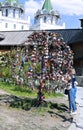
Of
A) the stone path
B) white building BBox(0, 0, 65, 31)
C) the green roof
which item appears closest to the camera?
the stone path

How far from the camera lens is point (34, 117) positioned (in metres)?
→ 12.2

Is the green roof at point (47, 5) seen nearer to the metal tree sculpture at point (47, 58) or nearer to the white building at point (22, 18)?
the white building at point (22, 18)

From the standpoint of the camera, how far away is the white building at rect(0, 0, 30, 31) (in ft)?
338

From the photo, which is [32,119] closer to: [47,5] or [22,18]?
[22,18]

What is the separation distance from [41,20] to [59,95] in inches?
3493

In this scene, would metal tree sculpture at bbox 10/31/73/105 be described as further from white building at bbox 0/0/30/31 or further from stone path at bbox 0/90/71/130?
white building at bbox 0/0/30/31

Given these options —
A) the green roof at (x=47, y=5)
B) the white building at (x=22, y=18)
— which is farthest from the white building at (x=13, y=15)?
the green roof at (x=47, y=5)

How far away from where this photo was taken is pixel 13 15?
108500mm

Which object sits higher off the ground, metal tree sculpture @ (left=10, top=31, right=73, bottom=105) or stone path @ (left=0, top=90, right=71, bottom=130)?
metal tree sculpture @ (left=10, top=31, right=73, bottom=105)

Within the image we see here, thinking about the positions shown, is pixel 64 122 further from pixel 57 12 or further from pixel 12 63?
pixel 57 12

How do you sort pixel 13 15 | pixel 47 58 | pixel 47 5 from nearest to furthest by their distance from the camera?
pixel 47 58
pixel 13 15
pixel 47 5

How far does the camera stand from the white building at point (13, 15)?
10306 centimetres

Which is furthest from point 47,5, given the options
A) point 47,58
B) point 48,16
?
point 47,58

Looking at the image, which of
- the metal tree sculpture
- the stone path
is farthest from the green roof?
the stone path
